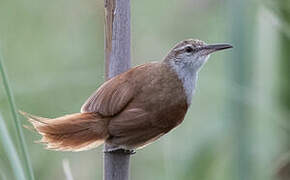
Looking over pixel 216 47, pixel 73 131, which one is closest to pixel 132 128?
pixel 73 131

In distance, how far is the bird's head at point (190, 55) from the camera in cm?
198

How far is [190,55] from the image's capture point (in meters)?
2.01

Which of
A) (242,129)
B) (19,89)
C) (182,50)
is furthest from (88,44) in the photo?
(242,129)

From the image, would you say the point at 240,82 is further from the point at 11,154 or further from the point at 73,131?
the point at 11,154

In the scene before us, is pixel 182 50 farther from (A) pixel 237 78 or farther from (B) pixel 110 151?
(B) pixel 110 151

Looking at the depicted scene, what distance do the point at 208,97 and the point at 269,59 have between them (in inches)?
19.1

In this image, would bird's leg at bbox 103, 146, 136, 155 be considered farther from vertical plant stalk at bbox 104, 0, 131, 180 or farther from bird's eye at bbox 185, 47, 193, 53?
bird's eye at bbox 185, 47, 193, 53

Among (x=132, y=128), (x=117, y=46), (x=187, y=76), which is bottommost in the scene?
(x=132, y=128)

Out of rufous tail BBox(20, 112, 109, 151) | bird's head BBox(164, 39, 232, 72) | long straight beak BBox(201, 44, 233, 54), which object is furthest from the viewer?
bird's head BBox(164, 39, 232, 72)

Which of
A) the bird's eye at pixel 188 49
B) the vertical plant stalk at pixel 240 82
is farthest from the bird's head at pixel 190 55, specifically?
the vertical plant stalk at pixel 240 82

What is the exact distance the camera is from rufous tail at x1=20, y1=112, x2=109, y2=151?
1.60 meters

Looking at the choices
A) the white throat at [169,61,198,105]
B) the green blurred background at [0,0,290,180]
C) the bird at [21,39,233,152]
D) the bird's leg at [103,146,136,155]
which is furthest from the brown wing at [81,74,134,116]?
the green blurred background at [0,0,290,180]

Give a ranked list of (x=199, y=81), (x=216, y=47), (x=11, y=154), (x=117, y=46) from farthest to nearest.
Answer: (x=199, y=81), (x=216, y=47), (x=117, y=46), (x=11, y=154)

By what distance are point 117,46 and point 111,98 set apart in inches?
6.4
